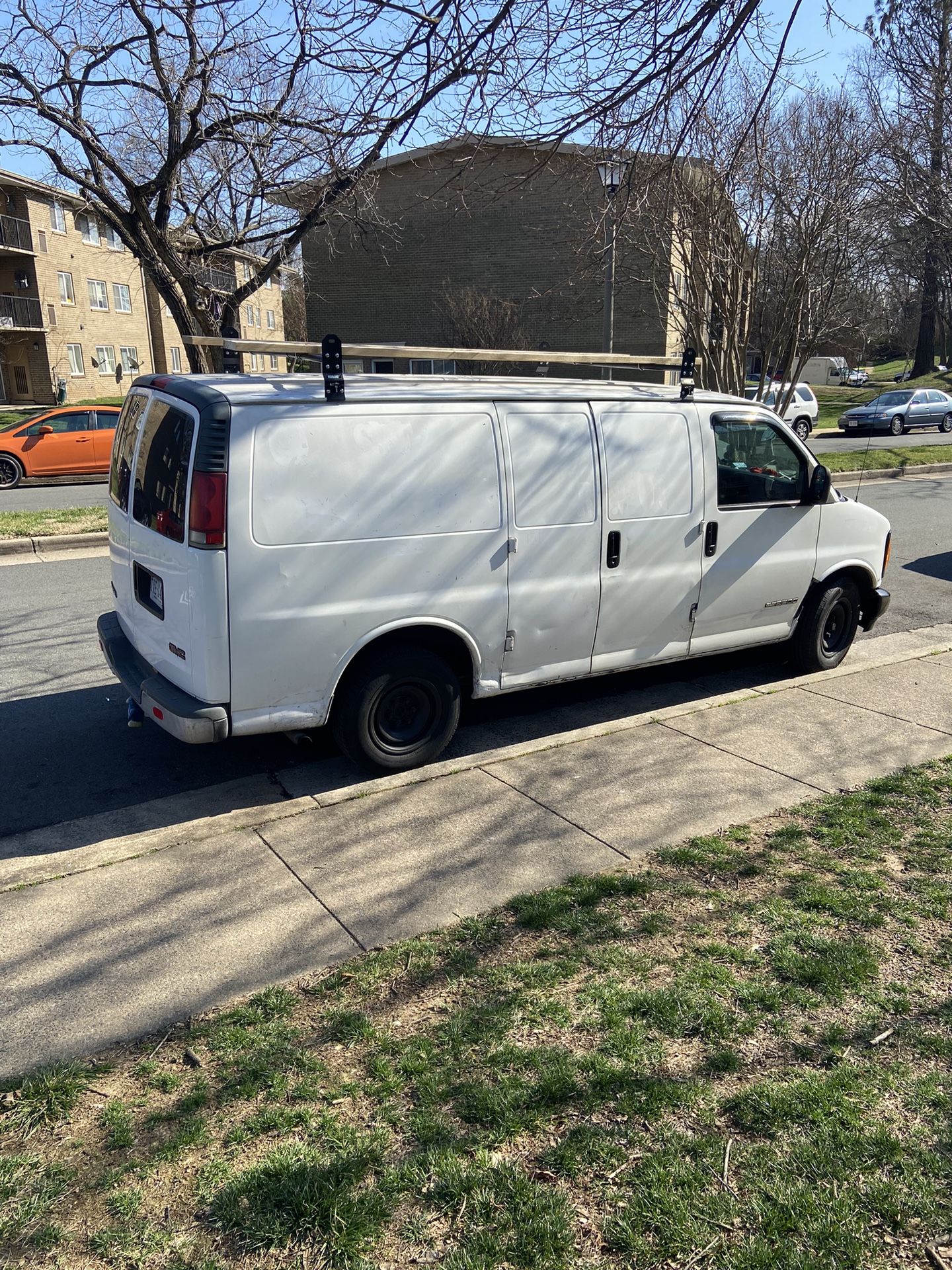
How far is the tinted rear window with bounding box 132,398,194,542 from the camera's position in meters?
4.59

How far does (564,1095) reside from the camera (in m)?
2.87

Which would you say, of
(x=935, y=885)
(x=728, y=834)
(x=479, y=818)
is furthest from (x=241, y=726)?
(x=935, y=885)

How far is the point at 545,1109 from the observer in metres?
2.82

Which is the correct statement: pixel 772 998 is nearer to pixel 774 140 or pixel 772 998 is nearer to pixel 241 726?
pixel 241 726

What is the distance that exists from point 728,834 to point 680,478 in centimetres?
237

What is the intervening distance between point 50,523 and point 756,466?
31.4 feet

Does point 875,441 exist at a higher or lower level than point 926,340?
lower

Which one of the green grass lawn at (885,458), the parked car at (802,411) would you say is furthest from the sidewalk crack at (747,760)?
the parked car at (802,411)

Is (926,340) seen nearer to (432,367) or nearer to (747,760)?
(432,367)

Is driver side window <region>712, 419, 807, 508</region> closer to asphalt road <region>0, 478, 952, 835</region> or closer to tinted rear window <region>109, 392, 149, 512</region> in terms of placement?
asphalt road <region>0, 478, 952, 835</region>

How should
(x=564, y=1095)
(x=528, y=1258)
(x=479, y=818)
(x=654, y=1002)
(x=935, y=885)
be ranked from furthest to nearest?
(x=479, y=818) < (x=935, y=885) < (x=654, y=1002) < (x=564, y=1095) < (x=528, y=1258)

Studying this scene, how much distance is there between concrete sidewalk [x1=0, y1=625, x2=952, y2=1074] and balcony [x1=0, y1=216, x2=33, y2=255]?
40.0 metres

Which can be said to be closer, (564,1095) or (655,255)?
(564,1095)

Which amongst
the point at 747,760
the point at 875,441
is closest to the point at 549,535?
the point at 747,760
